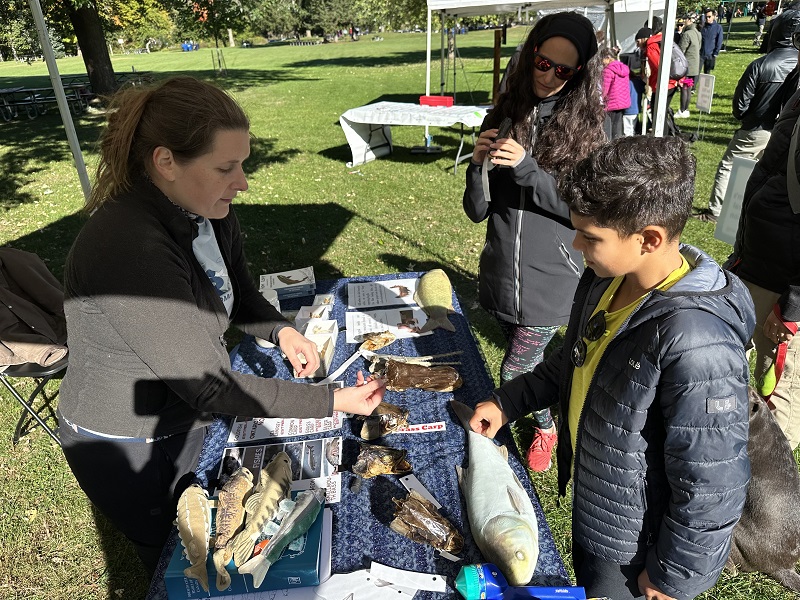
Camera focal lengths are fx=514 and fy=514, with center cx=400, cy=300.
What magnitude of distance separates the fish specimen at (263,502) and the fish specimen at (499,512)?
0.54 meters

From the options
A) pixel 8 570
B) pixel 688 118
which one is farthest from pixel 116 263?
pixel 688 118

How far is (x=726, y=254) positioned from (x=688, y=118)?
657 cm

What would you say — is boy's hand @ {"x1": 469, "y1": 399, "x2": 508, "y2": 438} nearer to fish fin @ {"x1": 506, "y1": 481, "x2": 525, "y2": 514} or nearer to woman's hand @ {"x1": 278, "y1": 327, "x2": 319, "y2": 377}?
fish fin @ {"x1": 506, "y1": 481, "x2": 525, "y2": 514}

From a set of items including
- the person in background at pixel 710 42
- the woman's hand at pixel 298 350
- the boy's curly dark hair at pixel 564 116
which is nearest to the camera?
the woman's hand at pixel 298 350

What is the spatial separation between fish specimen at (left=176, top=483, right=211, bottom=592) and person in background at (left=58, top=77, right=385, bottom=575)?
23cm

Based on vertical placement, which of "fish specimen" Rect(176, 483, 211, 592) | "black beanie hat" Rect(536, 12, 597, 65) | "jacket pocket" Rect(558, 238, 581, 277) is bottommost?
"fish specimen" Rect(176, 483, 211, 592)

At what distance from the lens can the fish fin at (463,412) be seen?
1.83 m

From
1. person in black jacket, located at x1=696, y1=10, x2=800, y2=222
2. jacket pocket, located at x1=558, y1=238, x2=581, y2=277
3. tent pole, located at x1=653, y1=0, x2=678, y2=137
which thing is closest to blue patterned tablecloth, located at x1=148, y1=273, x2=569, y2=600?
jacket pocket, located at x1=558, y1=238, x2=581, y2=277

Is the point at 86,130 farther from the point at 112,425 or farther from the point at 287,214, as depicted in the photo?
the point at 112,425

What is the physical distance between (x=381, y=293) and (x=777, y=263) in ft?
6.20

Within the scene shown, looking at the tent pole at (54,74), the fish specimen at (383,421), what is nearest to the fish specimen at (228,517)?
the fish specimen at (383,421)

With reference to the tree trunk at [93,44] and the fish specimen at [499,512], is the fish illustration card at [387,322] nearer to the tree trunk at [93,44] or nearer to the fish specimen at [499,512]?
the fish specimen at [499,512]

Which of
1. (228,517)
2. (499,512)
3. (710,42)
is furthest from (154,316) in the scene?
(710,42)

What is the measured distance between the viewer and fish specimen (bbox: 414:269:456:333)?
2.50 metres
